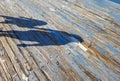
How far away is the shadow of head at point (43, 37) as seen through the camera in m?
5.53

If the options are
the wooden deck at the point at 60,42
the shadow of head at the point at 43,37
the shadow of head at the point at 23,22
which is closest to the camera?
the wooden deck at the point at 60,42

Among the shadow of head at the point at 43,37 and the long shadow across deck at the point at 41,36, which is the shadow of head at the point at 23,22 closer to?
the long shadow across deck at the point at 41,36

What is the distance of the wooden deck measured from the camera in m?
4.33

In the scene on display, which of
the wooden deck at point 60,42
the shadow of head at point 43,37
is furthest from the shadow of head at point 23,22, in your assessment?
the shadow of head at point 43,37

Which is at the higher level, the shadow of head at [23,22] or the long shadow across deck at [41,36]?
the long shadow across deck at [41,36]

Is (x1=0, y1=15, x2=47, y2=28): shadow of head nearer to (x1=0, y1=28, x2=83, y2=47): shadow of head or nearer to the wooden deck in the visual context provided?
the wooden deck

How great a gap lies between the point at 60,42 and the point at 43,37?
57 cm

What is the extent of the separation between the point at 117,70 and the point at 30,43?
234cm

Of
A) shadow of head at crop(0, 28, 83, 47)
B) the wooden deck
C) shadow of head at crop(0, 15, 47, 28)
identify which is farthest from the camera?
shadow of head at crop(0, 15, 47, 28)

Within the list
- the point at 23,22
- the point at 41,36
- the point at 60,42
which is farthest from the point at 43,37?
the point at 23,22

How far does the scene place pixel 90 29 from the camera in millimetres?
6309

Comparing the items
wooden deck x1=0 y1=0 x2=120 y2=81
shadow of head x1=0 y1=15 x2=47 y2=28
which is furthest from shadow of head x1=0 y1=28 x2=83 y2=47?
shadow of head x1=0 y1=15 x2=47 y2=28

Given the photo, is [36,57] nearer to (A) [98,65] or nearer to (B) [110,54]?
(A) [98,65]

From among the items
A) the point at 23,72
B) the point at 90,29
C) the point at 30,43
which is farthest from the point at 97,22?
the point at 23,72
